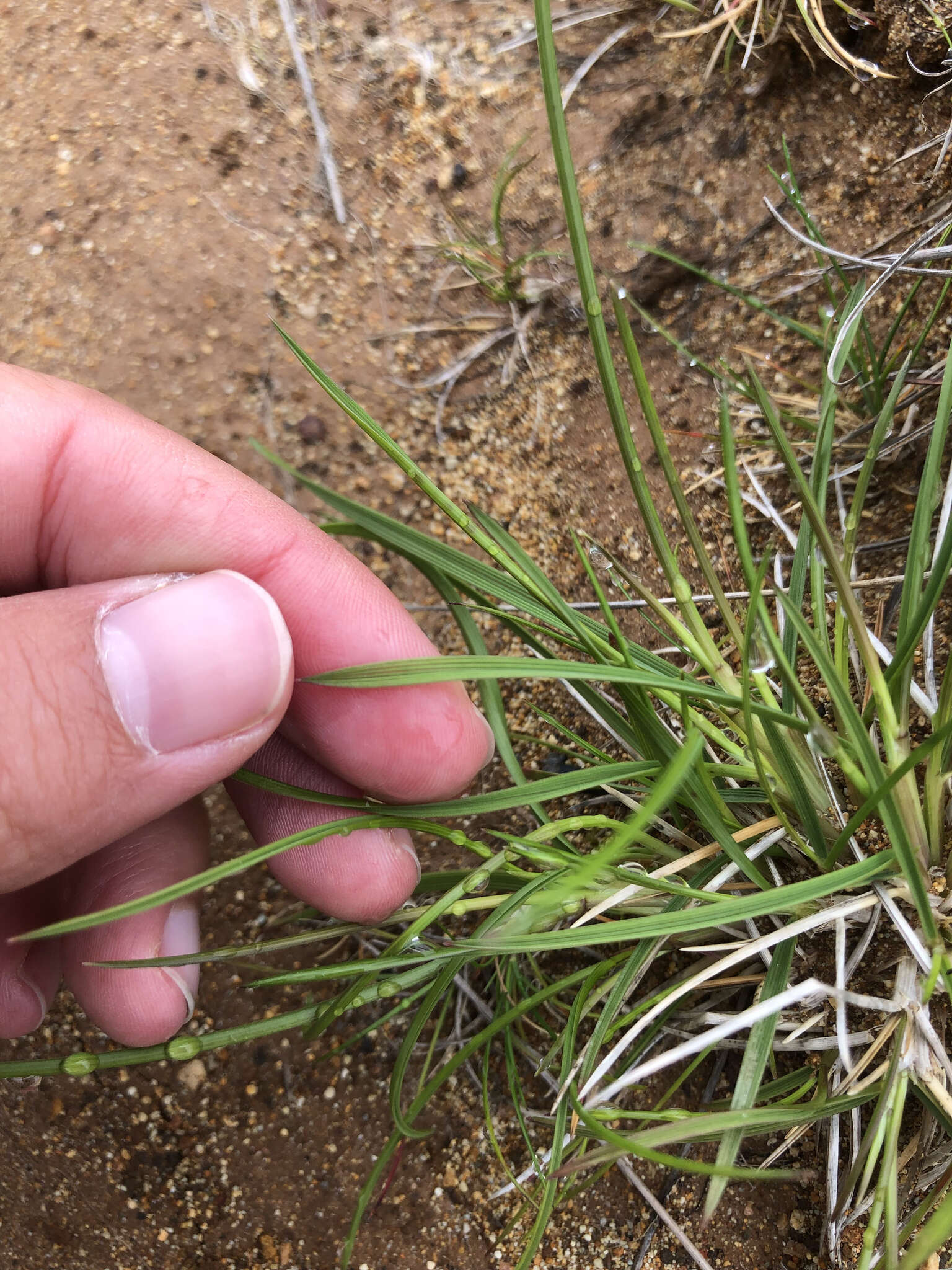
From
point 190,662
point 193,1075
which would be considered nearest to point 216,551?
point 190,662

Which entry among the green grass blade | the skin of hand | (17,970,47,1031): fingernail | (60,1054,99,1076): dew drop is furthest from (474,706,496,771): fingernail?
(17,970,47,1031): fingernail

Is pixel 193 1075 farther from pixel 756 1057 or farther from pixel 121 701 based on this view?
pixel 756 1057

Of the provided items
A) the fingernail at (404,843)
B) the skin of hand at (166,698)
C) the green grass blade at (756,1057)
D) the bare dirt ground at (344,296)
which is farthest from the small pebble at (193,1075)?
the green grass blade at (756,1057)

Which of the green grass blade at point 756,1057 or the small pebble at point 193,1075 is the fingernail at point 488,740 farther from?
the small pebble at point 193,1075

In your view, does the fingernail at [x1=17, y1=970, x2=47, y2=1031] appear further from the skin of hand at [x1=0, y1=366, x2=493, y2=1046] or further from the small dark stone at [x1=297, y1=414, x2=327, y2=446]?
the small dark stone at [x1=297, y1=414, x2=327, y2=446]

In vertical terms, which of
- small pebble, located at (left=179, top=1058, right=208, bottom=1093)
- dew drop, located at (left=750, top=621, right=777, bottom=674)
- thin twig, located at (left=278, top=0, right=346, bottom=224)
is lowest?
small pebble, located at (left=179, top=1058, right=208, bottom=1093)

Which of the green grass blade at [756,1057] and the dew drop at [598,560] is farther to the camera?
the dew drop at [598,560]

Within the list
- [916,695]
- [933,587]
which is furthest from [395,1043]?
[933,587]

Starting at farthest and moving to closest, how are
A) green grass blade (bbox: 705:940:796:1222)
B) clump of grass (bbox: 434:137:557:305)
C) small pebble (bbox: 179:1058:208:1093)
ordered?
clump of grass (bbox: 434:137:557:305), small pebble (bbox: 179:1058:208:1093), green grass blade (bbox: 705:940:796:1222)
